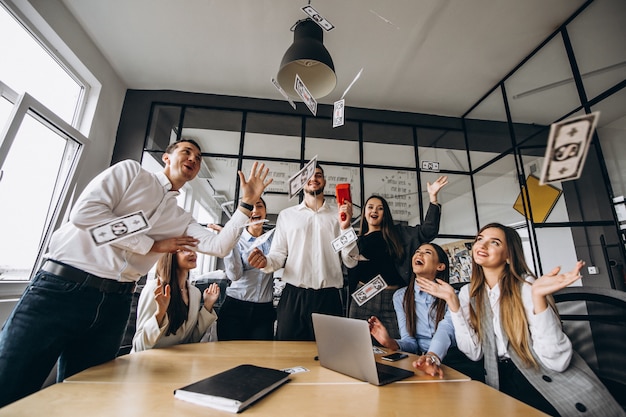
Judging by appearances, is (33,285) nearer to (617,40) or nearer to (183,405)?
(183,405)

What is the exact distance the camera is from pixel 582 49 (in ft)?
7.43

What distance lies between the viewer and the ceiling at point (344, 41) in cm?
233

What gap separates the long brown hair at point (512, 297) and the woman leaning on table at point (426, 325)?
189 millimetres

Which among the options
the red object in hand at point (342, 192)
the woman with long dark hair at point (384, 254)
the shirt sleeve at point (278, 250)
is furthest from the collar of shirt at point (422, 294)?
the shirt sleeve at point (278, 250)

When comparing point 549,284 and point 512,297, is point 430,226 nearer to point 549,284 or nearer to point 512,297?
point 512,297

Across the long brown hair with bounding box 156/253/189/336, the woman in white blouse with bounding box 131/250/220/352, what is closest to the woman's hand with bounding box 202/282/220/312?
the woman in white blouse with bounding box 131/250/220/352

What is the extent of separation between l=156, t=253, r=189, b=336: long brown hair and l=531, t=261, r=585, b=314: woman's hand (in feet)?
5.47

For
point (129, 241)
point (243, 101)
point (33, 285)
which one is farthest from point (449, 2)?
point (33, 285)

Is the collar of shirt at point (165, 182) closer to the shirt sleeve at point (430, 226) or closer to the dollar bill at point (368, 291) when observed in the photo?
the dollar bill at point (368, 291)

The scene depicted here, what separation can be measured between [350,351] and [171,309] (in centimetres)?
108

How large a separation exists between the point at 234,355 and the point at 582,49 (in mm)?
3332

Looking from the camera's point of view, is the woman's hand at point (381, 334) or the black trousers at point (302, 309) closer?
the woman's hand at point (381, 334)

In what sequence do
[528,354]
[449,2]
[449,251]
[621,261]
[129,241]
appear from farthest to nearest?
[449,251] < [449,2] < [621,261] < [129,241] < [528,354]

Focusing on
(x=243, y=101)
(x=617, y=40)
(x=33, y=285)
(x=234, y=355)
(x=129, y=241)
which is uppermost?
(x=243, y=101)
